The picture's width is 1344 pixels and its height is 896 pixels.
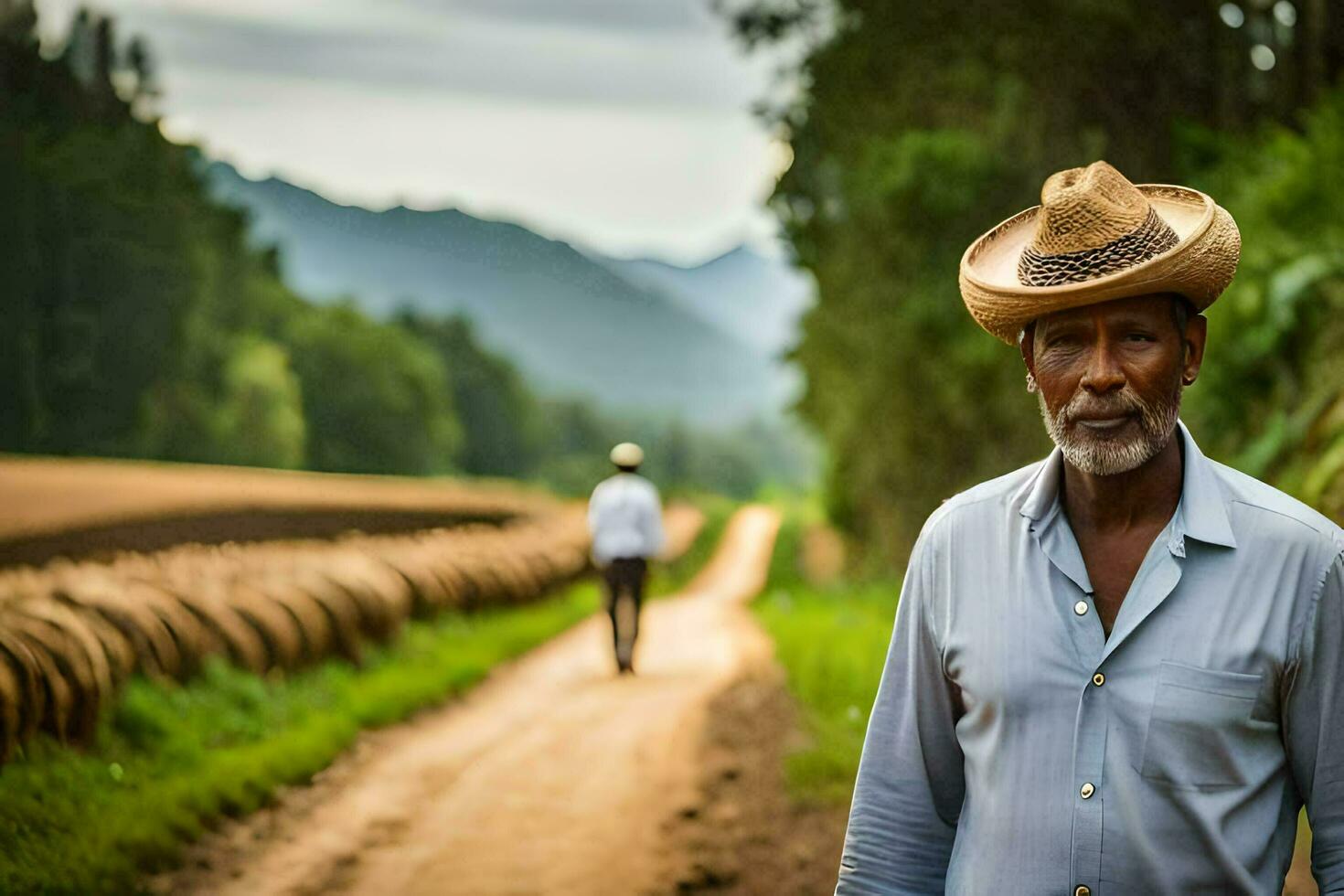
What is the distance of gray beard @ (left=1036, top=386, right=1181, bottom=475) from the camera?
104 inches

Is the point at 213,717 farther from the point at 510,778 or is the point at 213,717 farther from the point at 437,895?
the point at 437,895

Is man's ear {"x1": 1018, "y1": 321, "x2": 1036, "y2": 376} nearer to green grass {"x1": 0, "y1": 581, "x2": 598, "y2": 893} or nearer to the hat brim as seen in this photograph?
the hat brim

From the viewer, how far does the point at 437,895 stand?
6.47 metres

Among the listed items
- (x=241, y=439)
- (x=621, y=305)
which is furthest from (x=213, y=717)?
(x=621, y=305)

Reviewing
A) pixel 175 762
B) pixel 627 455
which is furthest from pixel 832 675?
pixel 175 762

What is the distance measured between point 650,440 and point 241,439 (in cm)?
3965

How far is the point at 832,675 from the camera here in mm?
10766

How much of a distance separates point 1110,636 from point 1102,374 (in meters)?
0.44

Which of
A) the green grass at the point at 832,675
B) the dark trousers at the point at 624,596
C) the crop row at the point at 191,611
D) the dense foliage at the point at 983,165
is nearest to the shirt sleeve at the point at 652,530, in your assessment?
the dark trousers at the point at 624,596

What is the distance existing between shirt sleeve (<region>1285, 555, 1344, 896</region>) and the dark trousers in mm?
10710

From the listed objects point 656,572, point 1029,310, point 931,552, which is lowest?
point 656,572

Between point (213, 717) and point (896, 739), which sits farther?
point (213, 717)

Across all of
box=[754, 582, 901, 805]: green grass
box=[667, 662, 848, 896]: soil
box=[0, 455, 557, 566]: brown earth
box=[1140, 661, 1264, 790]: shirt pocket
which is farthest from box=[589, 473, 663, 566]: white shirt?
box=[1140, 661, 1264, 790]: shirt pocket

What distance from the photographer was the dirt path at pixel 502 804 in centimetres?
670
